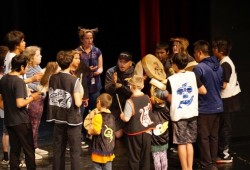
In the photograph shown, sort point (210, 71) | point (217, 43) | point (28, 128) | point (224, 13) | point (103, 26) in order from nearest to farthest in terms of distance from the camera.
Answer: point (28, 128) → point (210, 71) → point (217, 43) → point (224, 13) → point (103, 26)

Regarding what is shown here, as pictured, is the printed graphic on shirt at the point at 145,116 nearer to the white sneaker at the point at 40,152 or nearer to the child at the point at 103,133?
the child at the point at 103,133

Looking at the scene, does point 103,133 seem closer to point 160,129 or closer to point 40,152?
point 160,129

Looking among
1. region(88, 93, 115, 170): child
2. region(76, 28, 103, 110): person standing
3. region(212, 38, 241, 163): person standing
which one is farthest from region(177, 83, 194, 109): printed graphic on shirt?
region(76, 28, 103, 110): person standing

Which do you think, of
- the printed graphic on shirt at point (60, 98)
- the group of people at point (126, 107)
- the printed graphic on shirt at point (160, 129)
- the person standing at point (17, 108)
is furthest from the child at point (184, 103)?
the person standing at point (17, 108)

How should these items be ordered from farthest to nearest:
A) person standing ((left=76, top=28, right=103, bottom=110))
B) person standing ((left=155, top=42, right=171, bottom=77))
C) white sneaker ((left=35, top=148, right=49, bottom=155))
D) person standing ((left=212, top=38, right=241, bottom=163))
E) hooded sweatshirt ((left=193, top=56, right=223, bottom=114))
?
person standing ((left=76, top=28, right=103, bottom=110))
white sneaker ((left=35, top=148, right=49, bottom=155))
person standing ((left=155, top=42, right=171, bottom=77))
person standing ((left=212, top=38, right=241, bottom=163))
hooded sweatshirt ((left=193, top=56, right=223, bottom=114))

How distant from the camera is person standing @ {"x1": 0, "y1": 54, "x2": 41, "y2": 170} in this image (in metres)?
5.69

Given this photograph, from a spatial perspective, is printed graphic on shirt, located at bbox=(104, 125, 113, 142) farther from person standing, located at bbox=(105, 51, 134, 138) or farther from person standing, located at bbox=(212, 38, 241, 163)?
person standing, located at bbox=(212, 38, 241, 163)

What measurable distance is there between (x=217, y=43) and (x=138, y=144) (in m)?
1.70

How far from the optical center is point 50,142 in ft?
26.0

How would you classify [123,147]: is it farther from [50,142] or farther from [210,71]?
[210,71]

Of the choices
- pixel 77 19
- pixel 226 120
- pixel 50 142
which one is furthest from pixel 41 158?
pixel 77 19

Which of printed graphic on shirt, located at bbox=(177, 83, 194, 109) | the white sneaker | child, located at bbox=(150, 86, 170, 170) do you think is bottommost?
the white sneaker

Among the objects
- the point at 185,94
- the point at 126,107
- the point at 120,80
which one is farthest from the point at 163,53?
the point at 126,107

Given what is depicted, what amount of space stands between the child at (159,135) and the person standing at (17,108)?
Result: 4.34ft
